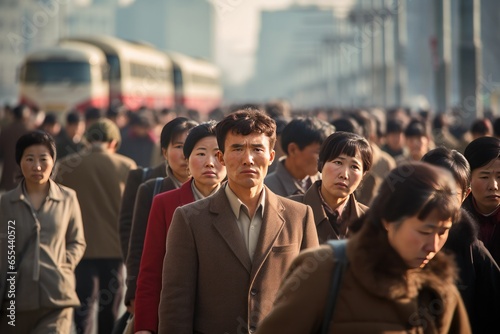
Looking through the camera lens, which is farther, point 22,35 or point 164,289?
point 22,35

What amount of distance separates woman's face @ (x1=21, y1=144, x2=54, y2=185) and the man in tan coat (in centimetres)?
156

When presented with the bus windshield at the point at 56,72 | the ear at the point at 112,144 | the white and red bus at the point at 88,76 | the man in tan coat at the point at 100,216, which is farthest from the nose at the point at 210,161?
the bus windshield at the point at 56,72

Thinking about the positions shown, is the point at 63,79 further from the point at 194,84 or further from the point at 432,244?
the point at 432,244

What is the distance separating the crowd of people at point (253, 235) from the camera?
150 inches

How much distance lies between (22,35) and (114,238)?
11668cm

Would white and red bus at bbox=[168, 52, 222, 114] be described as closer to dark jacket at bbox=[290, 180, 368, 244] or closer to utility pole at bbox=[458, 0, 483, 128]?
utility pole at bbox=[458, 0, 483, 128]

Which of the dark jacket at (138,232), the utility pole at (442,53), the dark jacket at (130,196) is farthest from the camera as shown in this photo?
the utility pole at (442,53)

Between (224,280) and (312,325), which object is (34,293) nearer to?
(224,280)

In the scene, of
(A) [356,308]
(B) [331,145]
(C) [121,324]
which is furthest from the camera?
(C) [121,324]

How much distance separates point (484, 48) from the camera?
53.2 metres

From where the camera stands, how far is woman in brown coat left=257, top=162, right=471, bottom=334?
3777 mm

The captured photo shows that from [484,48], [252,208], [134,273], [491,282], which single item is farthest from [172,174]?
[484,48]

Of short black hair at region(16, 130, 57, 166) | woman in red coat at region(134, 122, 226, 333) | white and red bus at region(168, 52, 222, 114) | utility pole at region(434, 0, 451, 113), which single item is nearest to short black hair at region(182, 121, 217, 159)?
woman in red coat at region(134, 122, 226, 333)

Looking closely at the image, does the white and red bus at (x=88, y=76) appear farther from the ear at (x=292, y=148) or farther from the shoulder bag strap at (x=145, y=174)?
the shoulder bag strap at (x=145, y=174)
